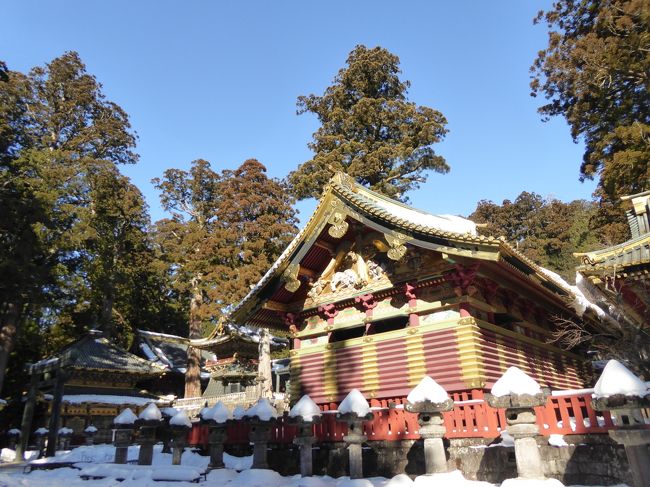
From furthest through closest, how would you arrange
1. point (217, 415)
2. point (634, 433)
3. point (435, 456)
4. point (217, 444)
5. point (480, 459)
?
point (217, 415), point (217, 444), point (480, 459), point (435, 456), point (634, 433)

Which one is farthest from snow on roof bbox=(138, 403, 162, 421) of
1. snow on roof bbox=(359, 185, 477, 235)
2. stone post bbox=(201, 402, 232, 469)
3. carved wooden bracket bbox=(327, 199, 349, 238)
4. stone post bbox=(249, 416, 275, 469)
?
snow on roof bbox=(359, 185, 477, 235)

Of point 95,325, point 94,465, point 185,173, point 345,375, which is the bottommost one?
point 94,465

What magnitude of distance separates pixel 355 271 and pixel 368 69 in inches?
864

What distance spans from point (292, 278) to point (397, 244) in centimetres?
404

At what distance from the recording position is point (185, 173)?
3797 centimetres

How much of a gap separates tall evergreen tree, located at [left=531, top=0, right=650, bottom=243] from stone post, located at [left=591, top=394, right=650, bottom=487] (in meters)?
15.2

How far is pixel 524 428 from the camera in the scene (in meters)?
7.60

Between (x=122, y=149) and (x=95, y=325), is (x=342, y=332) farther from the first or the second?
(x=122, y=149)

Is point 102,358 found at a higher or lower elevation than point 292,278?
lower

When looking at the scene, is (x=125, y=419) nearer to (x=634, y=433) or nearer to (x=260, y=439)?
(x=260, y=439)

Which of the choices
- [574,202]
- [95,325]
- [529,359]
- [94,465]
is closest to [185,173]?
[95,325]

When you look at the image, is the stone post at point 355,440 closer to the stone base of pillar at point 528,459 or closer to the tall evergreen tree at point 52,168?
the stone base of pillar at point 528,459

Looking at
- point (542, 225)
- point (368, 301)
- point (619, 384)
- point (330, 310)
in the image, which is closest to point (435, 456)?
point (619, 384)

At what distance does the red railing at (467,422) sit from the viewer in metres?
8.54
